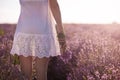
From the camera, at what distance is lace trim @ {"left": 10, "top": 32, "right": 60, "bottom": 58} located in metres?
4.77

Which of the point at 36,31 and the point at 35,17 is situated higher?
the point at 35,17

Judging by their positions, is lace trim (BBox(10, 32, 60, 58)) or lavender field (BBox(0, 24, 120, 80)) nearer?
lace trim (BBox(10, 32, 60, 58))

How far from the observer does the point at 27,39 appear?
188 inches

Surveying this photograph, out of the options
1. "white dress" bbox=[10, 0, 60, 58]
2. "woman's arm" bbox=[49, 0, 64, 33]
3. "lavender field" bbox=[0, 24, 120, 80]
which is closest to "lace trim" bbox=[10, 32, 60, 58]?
"white dress" bbox=[10, 0, 60, 58]

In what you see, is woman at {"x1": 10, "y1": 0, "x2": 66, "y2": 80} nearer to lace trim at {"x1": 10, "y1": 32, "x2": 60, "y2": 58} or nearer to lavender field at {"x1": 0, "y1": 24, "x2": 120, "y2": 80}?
lace trim at {"x1": 10, "y1": 32, "x2": 60, "y2": 58}

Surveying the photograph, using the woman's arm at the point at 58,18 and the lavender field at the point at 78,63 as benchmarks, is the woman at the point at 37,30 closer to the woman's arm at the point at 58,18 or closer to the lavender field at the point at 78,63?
the woman's arm at the point at 58,18

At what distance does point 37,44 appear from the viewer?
478 cm

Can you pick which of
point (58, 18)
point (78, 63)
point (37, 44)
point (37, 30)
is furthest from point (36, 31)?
point (78, 63)

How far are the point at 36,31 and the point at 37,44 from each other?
143 mm

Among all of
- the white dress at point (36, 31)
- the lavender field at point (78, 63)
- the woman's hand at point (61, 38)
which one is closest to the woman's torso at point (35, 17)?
the white dress at point (36, 31)

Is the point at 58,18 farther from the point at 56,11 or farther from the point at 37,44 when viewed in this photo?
the point at 37,44

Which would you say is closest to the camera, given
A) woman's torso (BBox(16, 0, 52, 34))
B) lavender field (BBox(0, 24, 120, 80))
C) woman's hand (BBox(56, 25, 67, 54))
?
woman's torso (BBox(16, 0, 52, 34))

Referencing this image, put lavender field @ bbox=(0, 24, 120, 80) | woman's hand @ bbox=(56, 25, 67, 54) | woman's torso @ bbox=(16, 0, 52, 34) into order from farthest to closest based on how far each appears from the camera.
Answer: lavender field @ bbox=(0, 24, 120, 80)
woman's hand @ bbox=(56, 25, 67, 54)
woman's torso @ bbox=(16, 0, 52, 34)

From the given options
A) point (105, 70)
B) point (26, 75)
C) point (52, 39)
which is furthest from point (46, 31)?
point (105, 70)
